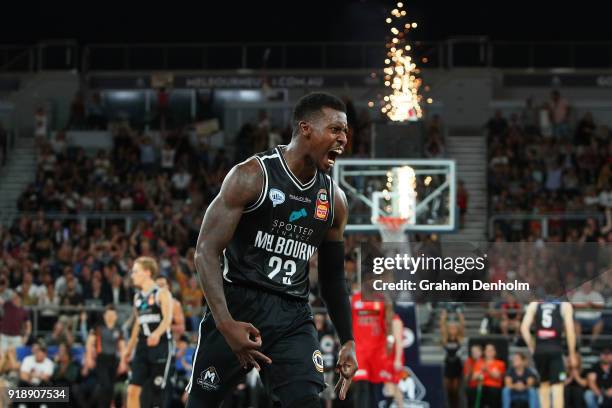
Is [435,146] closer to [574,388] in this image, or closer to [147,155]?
[147,155]

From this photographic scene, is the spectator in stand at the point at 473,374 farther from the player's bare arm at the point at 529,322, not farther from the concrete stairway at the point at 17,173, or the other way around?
the concrete stairway at the point at 17,173

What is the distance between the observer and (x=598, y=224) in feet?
69.7

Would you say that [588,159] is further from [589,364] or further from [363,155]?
[589,364]

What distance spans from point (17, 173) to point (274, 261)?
73.3 feet

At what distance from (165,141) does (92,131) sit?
7.94 ft

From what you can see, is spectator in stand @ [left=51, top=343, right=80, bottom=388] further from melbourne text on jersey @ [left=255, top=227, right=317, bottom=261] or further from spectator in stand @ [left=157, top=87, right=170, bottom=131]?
spectator in stand @ [left=157, top=87, right=170, bottom=131]

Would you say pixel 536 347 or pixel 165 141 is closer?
pixel 536 347

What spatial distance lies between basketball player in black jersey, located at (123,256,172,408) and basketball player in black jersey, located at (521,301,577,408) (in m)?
4.44

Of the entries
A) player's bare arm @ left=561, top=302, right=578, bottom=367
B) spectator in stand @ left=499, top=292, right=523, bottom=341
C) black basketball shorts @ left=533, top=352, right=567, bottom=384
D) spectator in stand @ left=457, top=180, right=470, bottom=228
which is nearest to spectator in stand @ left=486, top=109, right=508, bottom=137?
spectator in stand @ left=457, top=180, right=470, bottom=228

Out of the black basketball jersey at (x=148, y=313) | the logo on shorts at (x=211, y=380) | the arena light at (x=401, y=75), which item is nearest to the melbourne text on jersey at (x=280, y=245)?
the logo on shorts at (x=211, y=380)

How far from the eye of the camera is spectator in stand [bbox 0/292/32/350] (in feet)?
53.3

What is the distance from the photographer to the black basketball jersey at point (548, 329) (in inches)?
508

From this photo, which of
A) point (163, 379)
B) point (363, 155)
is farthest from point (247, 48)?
point (163, 379)

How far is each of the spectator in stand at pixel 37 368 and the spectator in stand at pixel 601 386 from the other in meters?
7.57
